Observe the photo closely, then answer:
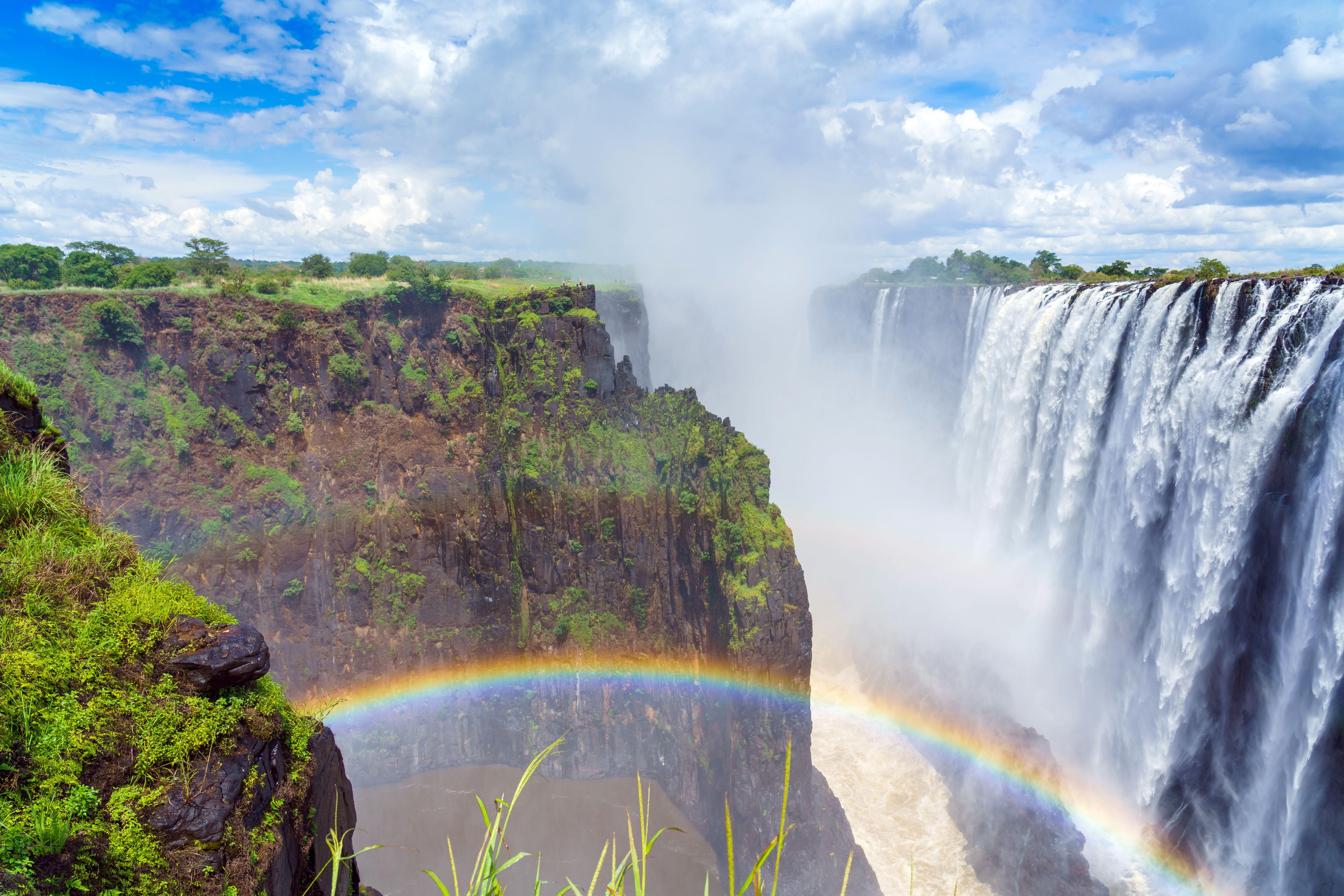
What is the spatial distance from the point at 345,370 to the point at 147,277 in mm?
11220

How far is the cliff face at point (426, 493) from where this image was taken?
30.5 meters

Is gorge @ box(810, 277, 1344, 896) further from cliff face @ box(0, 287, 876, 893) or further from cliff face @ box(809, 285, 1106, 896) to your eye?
cliff face @ box(0, 287, 876, 893)

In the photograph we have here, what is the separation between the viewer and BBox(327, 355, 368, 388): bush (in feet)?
114

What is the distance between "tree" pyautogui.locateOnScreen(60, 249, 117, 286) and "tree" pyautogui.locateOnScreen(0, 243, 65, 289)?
0.61 metres

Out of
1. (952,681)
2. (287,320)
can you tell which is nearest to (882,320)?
(952,681)

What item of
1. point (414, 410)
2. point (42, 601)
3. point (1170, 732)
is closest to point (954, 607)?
point (1170, 732)

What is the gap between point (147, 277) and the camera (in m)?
34.3

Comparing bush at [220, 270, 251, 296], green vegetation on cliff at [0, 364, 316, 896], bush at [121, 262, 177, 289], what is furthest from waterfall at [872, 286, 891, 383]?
green vegetation on cliff at [0, 364, 316, 896]

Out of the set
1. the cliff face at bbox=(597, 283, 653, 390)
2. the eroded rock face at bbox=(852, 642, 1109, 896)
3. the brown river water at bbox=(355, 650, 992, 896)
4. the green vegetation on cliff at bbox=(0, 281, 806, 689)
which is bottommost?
the brown river water at bbox=(355, 650, 992, 896)

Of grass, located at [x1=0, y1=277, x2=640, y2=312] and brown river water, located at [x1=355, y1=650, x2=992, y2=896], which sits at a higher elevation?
grass, located at [x1=0, y1=277, x2=640, y2=312]

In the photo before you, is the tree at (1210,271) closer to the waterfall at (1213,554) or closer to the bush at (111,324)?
the waterfall at (1213,554)

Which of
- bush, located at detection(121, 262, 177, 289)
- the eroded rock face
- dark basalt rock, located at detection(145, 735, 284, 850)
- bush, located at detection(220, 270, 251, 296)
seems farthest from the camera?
bush, located at detection(220, 270, 251, 296)

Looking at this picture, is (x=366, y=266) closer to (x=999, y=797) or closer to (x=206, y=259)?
(x=206, y=259)

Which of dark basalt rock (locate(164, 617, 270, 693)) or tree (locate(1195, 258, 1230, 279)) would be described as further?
tree (locate(1195, 258, 1230, 279))
